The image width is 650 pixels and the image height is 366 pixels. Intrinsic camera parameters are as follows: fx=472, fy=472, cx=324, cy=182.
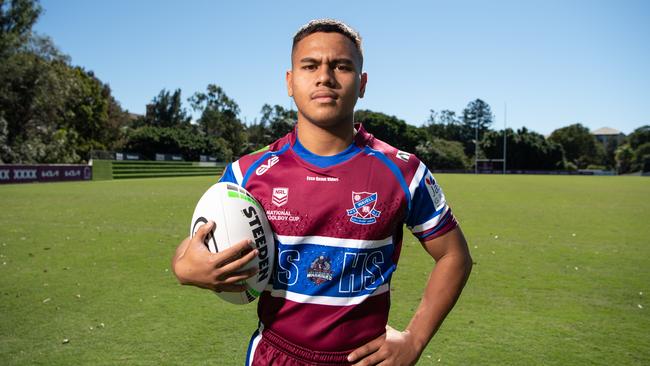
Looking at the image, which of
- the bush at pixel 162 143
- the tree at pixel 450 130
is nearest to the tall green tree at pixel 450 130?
the tree at pixel 450 130

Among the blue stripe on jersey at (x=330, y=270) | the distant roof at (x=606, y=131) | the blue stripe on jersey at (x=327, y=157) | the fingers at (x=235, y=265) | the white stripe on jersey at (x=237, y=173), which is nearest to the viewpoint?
the fingers at (x=235, y=265)

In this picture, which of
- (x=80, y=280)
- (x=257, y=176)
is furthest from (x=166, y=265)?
(x=257, y=176)

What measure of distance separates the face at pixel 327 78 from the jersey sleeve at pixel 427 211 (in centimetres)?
43

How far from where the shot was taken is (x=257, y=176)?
2098 mm

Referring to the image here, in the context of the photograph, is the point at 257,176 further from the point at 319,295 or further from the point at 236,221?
the point at 319,295

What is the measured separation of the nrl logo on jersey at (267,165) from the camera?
2.10 meters

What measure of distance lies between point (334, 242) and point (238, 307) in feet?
13.7

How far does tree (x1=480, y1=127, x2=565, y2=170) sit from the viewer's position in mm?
87438

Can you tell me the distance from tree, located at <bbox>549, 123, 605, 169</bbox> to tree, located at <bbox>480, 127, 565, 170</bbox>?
21563 mm

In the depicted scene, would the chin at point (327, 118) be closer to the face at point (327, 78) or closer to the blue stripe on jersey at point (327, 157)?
the face at point (327, 78)

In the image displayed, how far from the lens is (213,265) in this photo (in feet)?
5.65

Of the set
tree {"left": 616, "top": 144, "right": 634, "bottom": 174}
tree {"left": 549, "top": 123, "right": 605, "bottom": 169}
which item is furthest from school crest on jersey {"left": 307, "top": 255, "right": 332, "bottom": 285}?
tree {"left": 549, "top": 123, "right": 605, "bottom": 169}

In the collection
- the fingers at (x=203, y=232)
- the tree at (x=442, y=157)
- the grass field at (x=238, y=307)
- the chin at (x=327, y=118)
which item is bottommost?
the grass field at (x=238, y=307)

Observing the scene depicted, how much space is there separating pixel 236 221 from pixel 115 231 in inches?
416
